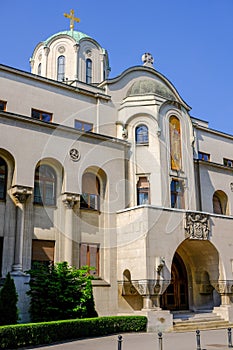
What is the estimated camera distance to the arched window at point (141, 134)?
1057 inches

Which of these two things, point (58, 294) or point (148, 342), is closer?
point (148, 342)

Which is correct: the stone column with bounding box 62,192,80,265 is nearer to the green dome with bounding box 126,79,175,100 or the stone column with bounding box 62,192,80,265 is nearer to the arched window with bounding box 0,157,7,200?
the arched window with bounding box 0,157,7,200

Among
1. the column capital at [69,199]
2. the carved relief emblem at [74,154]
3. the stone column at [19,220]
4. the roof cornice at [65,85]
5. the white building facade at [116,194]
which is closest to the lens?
the stone column at [19,220]

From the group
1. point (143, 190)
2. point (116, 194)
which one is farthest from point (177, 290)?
point (116, 194)

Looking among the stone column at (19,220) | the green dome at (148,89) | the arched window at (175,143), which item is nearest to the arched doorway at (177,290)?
the arched window at (175,143)

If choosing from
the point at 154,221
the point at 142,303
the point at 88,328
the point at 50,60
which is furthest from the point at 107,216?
the point at 50,60

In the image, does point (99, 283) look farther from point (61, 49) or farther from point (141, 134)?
point (61, 49)

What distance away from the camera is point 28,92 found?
24953mm

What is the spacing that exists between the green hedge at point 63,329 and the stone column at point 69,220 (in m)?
4.15

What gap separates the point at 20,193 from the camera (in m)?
21.1

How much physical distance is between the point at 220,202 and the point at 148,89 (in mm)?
10450

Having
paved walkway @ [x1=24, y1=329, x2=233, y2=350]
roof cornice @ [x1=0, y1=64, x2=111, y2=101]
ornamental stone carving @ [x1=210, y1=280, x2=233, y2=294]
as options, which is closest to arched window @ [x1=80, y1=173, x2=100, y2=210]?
roof cornice @ [x1=0, y1=64, x2=111, y2=101]

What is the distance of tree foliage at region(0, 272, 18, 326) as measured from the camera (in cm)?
1734

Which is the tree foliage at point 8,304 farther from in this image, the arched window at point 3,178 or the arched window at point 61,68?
the arched window at point 61,68
